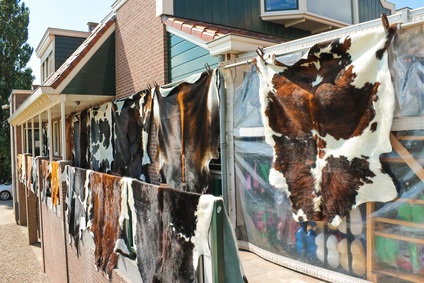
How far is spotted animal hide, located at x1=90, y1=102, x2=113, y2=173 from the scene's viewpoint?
724 centimetres

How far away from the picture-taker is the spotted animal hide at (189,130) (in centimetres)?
419

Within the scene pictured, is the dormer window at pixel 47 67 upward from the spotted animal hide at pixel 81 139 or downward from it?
upward

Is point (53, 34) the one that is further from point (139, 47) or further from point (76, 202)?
point (76, 202)

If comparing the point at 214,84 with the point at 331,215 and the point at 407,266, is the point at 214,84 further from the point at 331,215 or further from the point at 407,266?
the point at 407,266

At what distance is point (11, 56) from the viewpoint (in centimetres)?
2523

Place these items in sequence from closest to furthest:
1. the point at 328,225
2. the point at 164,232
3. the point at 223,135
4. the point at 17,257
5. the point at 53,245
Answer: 1. the point at 328,225
2. the point at 164,232
3. the point at 223,135
4. the point at 53,245
5. the point at 17,257

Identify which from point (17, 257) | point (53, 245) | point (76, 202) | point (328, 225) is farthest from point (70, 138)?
point (328, 225)

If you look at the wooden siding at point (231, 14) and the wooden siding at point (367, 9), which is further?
the wooden siding at point (367, 9)

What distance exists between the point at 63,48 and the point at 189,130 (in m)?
9.41

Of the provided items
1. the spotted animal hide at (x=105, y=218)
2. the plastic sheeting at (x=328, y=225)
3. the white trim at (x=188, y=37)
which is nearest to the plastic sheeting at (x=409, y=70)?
the plastic sheeting at (x=328, y=225)

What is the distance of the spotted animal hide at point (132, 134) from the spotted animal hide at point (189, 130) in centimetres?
60

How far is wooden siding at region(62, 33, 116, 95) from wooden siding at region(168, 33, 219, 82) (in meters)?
2.68

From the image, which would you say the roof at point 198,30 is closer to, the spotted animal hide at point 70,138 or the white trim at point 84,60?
the white trim at point 84,60

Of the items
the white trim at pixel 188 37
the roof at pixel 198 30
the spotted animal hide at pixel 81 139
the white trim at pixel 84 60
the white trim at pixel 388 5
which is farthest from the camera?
the white trim at pixel 388 5
